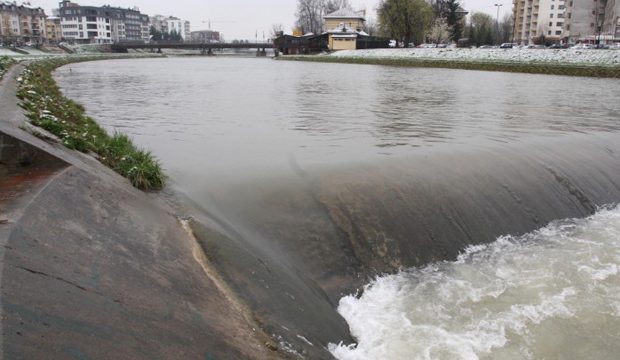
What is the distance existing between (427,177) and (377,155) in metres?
1.80

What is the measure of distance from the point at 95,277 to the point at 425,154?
8528mm

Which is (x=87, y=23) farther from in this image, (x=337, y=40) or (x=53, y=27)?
(x=337, y=40)

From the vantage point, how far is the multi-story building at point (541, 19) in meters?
134

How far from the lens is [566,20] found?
129 metres

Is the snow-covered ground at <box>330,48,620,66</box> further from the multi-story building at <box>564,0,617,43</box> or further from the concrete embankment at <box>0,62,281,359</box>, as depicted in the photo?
the multi-story building at <box>564,0,617,43</box>

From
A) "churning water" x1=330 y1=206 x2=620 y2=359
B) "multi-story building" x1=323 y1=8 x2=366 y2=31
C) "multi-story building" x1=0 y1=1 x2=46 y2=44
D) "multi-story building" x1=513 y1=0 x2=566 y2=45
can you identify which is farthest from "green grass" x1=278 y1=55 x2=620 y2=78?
"multi-story building" x1=0 y1=1 x2=46 y2=44

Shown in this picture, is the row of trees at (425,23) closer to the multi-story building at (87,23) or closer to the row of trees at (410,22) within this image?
the row of trees at (410,22)

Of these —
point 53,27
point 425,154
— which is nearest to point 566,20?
point 425,154

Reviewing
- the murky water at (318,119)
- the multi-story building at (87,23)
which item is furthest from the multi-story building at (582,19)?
the multi-story building at (87,23)

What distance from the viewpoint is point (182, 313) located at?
4.39 metres

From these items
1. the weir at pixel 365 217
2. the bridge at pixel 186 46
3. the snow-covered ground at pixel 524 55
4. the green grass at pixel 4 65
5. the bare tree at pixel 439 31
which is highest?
the bare tree at pixel 439 31

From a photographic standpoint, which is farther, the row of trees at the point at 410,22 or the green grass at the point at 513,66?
the row of trees at the point at 410,22

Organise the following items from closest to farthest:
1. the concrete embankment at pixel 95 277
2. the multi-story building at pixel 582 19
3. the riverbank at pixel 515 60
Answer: the concrete embankment at pixel 95 277 < the riverbank at pixel 515 60 < the multi-story building at pixel 582 19

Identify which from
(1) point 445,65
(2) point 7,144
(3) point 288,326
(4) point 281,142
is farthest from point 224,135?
(1) point 445,65
